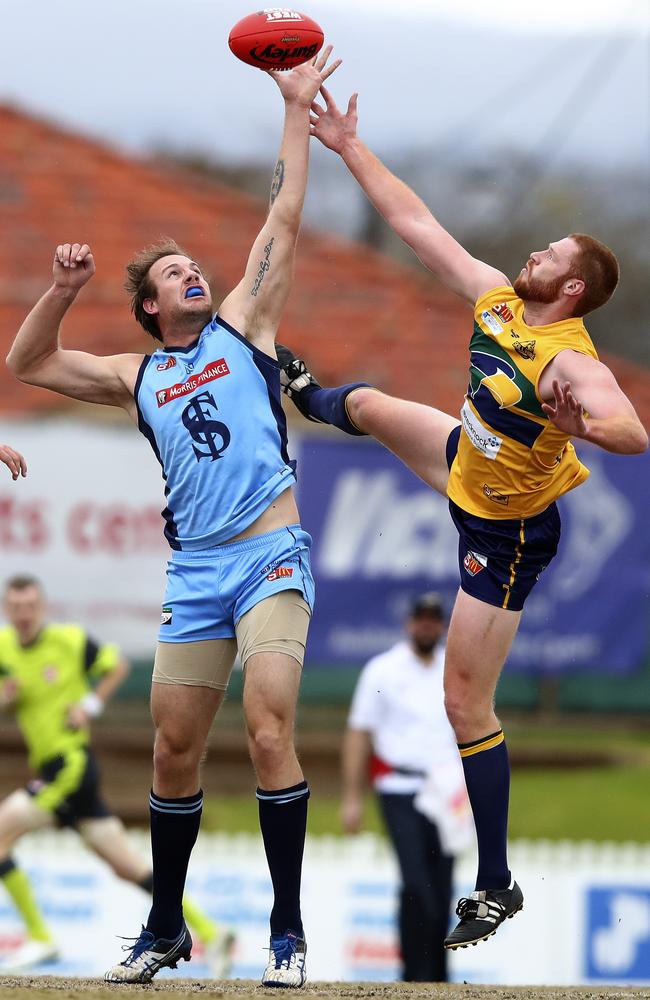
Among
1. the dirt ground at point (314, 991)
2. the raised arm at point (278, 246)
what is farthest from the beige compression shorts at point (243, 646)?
the dirt ground at point (314, 991)

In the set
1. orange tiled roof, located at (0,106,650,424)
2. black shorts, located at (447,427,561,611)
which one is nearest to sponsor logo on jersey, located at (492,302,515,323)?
black shorts, located at (447,427,561,611)

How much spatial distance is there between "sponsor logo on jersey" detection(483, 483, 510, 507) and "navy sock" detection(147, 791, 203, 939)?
151cm

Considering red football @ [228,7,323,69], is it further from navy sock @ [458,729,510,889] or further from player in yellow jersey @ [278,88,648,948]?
navy sock @ [458,729,510,889]

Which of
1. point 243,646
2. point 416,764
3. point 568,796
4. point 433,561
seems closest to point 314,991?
point 243,646

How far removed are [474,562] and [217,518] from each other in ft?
3.16

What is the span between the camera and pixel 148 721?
558 inches

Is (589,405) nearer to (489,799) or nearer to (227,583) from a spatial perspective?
(227,583)

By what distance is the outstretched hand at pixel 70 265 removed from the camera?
19.3 feet

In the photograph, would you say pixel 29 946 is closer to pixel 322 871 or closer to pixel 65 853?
pixel 65 853

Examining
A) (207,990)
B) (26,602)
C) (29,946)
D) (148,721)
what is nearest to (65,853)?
(29,946)

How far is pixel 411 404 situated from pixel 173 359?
1039 mm

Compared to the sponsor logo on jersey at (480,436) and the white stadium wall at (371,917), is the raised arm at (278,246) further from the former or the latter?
the white stadium wall at (371,917)

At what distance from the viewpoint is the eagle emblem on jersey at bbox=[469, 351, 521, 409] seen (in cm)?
573

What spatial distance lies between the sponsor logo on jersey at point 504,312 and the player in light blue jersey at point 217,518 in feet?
2.54
